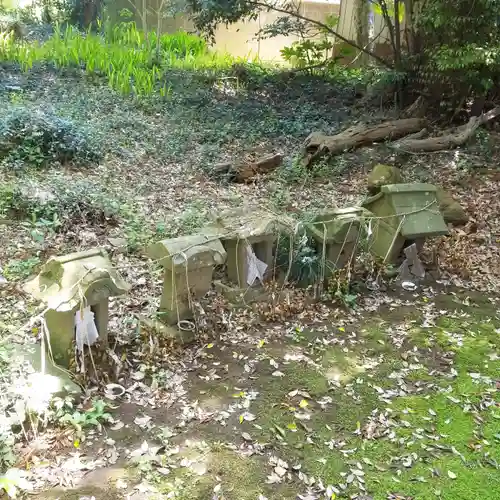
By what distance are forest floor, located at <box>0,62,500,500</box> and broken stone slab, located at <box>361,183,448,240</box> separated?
0.46 m

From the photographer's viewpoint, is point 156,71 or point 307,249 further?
point 156,71

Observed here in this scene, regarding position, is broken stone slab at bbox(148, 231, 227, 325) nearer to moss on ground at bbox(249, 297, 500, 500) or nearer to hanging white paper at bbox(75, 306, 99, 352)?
hanging white paper at bbox(75, 306, 99, 352)

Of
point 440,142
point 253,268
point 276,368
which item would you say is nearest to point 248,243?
point 253,268

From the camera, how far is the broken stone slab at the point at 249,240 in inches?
140

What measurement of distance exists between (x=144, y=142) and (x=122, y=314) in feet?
12.7

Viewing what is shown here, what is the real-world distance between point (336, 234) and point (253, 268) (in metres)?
0.67

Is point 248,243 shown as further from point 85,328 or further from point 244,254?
point 85,328

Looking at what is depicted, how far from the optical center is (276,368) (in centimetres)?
318

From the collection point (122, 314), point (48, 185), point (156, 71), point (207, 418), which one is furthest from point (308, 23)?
point (207, 418)

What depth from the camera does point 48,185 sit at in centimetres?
492

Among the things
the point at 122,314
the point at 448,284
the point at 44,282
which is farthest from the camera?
the point at 448,284

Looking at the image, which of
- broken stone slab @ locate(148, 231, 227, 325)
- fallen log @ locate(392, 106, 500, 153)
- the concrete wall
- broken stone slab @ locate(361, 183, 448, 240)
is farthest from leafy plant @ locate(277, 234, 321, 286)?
the concrete wall

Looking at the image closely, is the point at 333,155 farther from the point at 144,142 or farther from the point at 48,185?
the point at 48,185

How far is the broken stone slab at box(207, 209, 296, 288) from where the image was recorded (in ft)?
11.6
